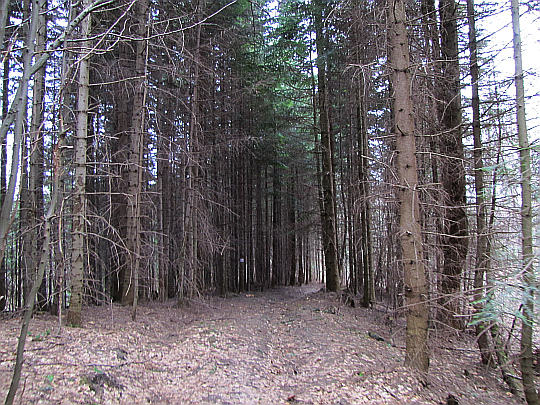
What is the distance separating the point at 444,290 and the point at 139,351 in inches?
242

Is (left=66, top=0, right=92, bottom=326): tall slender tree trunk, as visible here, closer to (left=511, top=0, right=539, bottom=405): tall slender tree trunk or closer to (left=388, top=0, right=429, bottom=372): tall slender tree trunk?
(left=388, top=0, right=429, bottom=372): tall slender tree trunk

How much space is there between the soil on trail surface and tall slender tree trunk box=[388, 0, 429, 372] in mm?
379

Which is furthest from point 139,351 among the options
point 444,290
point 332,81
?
point 332,81

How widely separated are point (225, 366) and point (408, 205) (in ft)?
13.0

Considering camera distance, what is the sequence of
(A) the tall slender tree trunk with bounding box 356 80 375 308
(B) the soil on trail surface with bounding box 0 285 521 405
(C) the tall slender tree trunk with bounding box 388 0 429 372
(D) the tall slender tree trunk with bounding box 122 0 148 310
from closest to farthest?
(B) the soil on trail surface with bounding box 0 285 521 405, (C) the tall slender tree trunk with bounding box 388 0 429 372, (D) the tall slender tree trunk with bounding box 122 0 148 310, (A) the tall slender tree trunk with bounding box 356 80 375 308

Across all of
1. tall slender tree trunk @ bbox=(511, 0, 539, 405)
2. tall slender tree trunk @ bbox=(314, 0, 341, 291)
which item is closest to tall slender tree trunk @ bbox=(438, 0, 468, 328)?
tall slender tree trunk @ bbox=(511, 0, 539, 405)

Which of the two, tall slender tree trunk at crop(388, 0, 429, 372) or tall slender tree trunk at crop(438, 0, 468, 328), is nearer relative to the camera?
tall slender tree trunk at crop(388, 0, 429, 372)

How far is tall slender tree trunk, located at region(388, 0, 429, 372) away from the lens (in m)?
5.18

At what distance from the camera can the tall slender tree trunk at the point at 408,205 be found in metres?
5.18

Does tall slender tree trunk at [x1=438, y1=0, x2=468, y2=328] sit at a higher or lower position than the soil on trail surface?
higher

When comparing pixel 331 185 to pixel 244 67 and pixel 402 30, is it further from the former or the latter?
pixel 402 30

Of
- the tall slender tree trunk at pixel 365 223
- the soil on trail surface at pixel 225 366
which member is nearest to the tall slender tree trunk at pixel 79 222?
the soil on trail surface at pixel 225 366

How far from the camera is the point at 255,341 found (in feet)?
24.3

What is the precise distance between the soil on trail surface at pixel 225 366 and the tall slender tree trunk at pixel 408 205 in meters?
0.38
